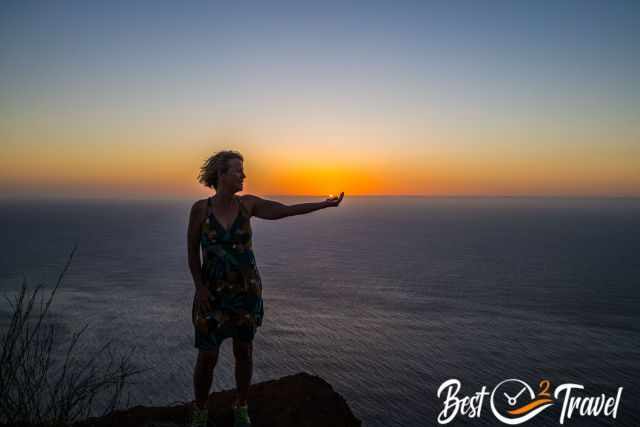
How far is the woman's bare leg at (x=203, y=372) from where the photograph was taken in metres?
3.81

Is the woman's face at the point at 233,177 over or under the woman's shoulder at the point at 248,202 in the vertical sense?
over

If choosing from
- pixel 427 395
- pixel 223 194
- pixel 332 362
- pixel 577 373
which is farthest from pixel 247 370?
pixel 577 373

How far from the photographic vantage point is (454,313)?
17.9m

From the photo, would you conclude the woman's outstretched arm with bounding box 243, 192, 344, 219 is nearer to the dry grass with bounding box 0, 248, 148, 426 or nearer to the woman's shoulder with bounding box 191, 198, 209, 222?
the woman's shoulder with bounding box 191, 198, 209, 222

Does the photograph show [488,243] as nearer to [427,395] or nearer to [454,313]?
[454,313]

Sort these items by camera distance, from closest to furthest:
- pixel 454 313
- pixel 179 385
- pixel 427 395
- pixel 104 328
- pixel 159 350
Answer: pixel 427 395
pixel 179 385
pixel 159 350
pixel 104 328
pixel 454 313

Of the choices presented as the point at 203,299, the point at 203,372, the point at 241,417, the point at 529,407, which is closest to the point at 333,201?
the point at 203,299

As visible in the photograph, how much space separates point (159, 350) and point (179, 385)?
2836 millimetres

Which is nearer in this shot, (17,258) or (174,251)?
(17,258)

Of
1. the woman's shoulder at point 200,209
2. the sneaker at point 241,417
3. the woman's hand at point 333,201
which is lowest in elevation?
the sneaker at point 241,417

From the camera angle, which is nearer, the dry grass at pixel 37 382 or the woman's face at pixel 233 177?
the dry grass at pixel 37 382

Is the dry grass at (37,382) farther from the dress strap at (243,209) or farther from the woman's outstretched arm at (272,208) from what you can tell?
the woman's outstretched arm at (272,208)

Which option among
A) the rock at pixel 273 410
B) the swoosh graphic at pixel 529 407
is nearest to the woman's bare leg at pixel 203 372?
the rock at pixel 273 410

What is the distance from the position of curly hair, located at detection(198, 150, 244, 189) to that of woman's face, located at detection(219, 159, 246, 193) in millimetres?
39
